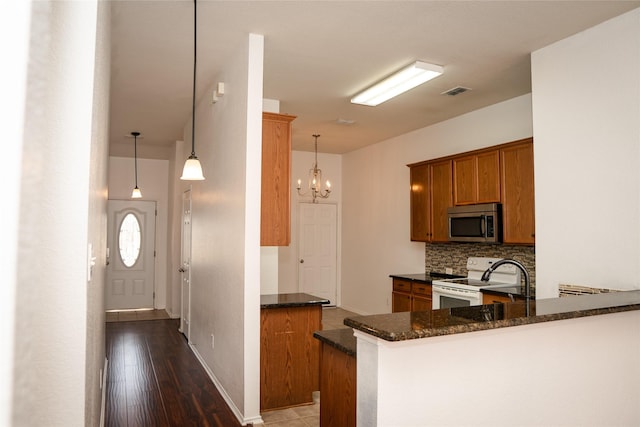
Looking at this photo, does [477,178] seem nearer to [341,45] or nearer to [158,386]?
[341,45]

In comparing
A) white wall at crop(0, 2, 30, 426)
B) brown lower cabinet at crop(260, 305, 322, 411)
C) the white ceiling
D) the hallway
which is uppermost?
the white ceiling

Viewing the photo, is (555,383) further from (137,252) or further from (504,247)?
(137,252)

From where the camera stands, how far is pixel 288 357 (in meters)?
3.71

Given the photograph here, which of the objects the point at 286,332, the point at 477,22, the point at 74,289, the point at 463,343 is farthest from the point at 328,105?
the point at 74,289

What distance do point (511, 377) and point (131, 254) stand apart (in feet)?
25.8

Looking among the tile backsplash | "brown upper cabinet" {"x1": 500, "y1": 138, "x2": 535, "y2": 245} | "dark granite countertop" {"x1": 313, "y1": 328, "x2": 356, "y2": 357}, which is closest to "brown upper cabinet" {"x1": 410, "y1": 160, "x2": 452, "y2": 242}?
the tile backsplash

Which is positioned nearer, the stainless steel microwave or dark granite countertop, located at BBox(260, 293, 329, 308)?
dark granite countertop, located at BBox(260, 293, 329, 308)

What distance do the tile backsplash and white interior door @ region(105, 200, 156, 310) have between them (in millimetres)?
5307

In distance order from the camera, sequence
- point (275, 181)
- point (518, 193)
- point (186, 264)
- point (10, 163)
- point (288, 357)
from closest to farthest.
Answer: point (10, 163) < point (288, 357) < point (275, 181) < point (518, 193) < point (186, 264)

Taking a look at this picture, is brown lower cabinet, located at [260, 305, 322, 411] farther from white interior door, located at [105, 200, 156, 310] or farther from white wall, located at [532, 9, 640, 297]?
white interior door, located at [105, 200, 156, 310]

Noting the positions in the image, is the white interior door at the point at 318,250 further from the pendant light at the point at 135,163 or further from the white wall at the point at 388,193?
the pendant light at the point at 135,163

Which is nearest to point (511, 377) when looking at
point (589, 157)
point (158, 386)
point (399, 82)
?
point (589, 157)

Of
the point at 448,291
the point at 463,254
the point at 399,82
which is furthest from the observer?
the point at 463,254

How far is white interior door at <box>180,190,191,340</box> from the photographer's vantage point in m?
5.84
